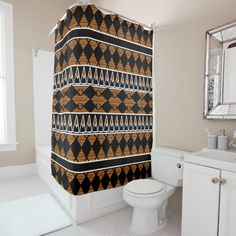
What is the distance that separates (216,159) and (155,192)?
59 centimetres

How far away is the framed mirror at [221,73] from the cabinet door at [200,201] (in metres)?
0.55

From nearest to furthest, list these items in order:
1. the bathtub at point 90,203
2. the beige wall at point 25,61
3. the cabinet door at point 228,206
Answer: the cabinet door at point 228,206 → the bathtub at point 90,203 → the beige wall at point 25,61

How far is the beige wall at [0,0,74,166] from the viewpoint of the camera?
3.03 metres

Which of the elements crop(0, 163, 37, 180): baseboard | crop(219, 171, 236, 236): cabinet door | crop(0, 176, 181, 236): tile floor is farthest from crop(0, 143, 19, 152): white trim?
crop(219, 171, 236, 236): cabinet door

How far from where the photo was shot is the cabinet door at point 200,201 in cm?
127

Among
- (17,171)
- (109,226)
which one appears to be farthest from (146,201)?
(17,171)

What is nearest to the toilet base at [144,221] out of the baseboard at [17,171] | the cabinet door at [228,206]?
the cabinet door at [228,206]

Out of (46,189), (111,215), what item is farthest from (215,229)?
(46,189)

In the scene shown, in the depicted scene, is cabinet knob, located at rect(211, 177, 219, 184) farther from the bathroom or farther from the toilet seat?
the toilet seat

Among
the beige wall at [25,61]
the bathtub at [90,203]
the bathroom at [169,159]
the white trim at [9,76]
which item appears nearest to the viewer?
the bathroom at [169,159]

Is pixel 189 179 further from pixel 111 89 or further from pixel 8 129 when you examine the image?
pixel 8 129

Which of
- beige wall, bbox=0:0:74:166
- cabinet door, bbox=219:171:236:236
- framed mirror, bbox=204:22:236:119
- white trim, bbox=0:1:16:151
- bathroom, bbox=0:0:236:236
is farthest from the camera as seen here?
beige wall, bbox=0:0:74:166

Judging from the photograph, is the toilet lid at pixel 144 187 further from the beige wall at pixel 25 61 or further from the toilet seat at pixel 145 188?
the beige wall at pixel 25 61

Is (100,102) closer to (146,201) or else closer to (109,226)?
(146,201)
